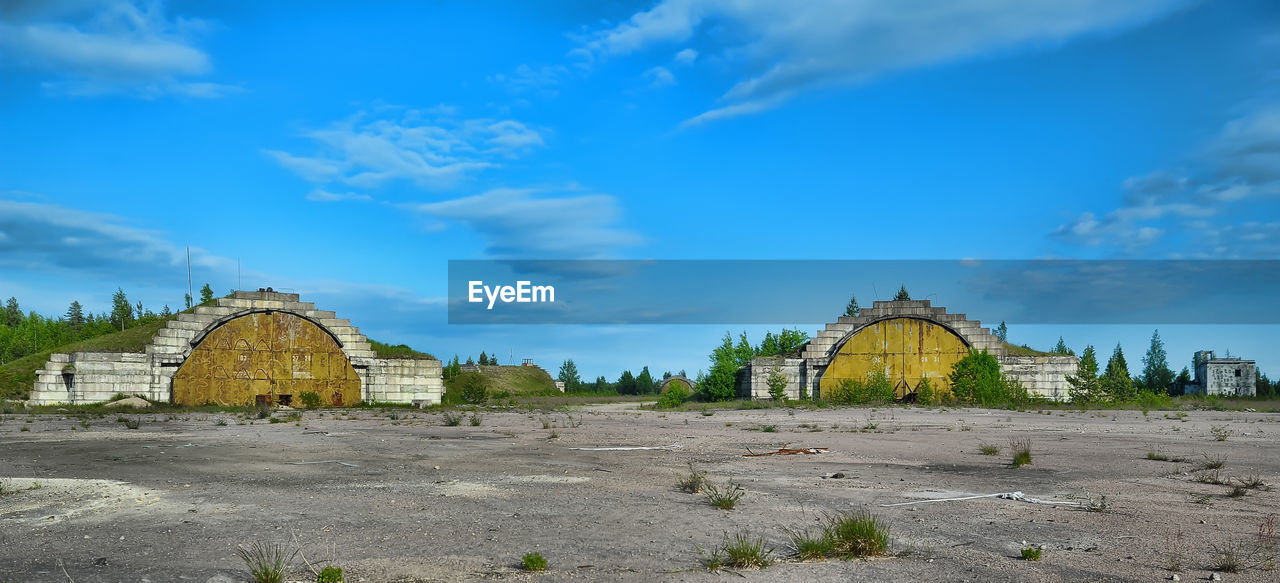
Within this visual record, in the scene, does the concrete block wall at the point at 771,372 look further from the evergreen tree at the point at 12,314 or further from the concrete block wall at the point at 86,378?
the evergreen tree at the point at 12,314

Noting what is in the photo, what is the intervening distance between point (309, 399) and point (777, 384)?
26806 millimetres

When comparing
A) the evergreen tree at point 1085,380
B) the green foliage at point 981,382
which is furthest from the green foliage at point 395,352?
the evergreen tree at point 1085,380

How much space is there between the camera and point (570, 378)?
112688 millimetres

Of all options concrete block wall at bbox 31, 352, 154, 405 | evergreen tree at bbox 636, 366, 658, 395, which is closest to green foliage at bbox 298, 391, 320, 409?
concrete block wall at bbox 31, 352, 154, 405

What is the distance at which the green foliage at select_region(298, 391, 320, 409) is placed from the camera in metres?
48.5

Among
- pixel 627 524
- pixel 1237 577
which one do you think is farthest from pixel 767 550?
pixel 1237 577

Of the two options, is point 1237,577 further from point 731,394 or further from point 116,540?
point 731,394

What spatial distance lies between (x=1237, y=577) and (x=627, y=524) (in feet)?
16.6

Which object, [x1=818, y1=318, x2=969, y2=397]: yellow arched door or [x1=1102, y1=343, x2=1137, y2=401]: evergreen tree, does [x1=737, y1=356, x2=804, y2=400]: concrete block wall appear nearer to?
[x1=818, y1=318, x2=969, y2=397]: yellow arched door

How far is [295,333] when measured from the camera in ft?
161

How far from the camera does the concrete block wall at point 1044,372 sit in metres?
48.7

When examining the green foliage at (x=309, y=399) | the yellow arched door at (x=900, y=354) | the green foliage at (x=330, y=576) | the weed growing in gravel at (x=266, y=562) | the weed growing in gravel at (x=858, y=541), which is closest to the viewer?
the weed growing in gravel at (x=266, y=562)

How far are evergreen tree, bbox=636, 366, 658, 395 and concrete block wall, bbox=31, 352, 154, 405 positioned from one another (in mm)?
67329

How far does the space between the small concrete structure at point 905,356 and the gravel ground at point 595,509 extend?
30764 mm
